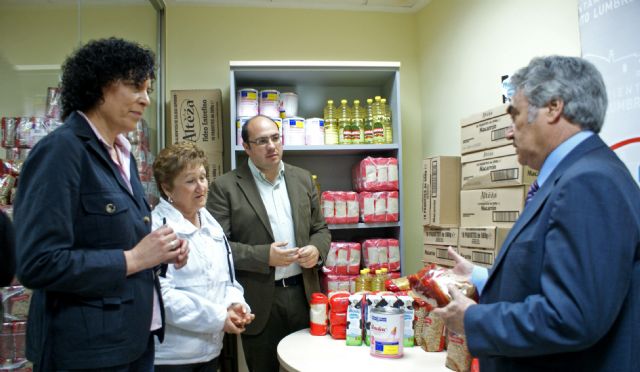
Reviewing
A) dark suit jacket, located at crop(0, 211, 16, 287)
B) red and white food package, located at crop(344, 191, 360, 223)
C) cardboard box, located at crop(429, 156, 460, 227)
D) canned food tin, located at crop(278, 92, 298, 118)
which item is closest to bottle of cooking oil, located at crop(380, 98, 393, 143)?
red and white food package, located at crop(344, 191, 360, 223)

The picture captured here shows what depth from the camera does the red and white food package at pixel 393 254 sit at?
310cm

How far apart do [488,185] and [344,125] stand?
1222 mm

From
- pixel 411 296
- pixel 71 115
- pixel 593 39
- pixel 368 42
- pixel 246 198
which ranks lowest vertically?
pixel 411 296

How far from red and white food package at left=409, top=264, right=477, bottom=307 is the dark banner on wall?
0.76m

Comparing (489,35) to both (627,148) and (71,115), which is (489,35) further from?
(71,115)

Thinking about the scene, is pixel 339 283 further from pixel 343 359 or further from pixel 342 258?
pixel 343 359

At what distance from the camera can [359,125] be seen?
3.16 meters

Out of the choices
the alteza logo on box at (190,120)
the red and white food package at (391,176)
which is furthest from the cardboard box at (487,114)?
the alteza logo on box at (190,120)

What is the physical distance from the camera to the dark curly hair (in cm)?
128

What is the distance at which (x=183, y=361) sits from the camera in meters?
1.66

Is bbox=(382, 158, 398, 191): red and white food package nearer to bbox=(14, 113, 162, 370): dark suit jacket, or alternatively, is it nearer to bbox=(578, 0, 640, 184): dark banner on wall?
bbox=(578, 0, 640, 184): dark banner on wall

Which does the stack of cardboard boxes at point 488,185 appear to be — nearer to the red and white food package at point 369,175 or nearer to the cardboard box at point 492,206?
the cardboard box at point 492,206

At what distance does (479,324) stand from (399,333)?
0.77m

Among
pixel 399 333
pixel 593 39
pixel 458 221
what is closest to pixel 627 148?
pixel 593 39
